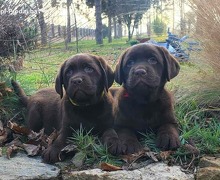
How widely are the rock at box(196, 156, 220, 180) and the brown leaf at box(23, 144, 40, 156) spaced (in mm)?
1460

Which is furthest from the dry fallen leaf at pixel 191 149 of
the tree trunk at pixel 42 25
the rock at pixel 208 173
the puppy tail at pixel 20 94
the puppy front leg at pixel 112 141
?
the tree trunk at pixel 42 25

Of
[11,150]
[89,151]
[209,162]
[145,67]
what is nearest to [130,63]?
[145,67]

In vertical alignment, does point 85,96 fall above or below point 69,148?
above

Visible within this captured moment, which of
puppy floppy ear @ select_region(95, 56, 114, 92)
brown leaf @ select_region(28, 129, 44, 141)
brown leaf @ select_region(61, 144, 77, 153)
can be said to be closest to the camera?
brown leaf @ select_region(61, 144, 77, 153)

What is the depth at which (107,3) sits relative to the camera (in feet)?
47.8

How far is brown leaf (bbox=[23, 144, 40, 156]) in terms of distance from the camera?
135 inches

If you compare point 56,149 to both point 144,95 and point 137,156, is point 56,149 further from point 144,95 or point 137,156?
point 144,95

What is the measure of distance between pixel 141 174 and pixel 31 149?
116 cm

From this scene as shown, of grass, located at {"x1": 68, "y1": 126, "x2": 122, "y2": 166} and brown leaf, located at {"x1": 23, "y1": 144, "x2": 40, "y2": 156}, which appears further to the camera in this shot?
brown leaf, located at {"x1": 23, "y1": 144, "x2": 40, "y2": 156}

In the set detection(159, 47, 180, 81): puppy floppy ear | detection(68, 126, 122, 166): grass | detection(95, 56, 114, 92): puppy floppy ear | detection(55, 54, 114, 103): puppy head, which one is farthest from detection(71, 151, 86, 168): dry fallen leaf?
detection(159, 47, 180, 81): puppy floppy ear

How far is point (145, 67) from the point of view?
3318 millimetres

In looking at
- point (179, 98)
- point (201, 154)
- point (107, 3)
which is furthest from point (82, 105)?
point (107, 3)

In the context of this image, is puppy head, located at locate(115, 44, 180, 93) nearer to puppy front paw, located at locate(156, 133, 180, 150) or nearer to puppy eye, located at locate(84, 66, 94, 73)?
puppy eye, located at locate(84, 66, 94, 73)

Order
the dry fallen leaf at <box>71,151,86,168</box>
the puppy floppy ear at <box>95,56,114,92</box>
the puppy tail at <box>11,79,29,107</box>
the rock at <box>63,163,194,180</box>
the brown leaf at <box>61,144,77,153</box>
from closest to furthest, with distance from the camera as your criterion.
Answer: the rock at <box>63,163,194,180</box>, the dry fallen leaf at <box>71,151,86,168</box>, the brown leaf at <box>61,144,77,153</box>, the puppy floppy ear at <box>95,56,114,92</box>, the puppy tail at <box>11,79,29,107</box>
